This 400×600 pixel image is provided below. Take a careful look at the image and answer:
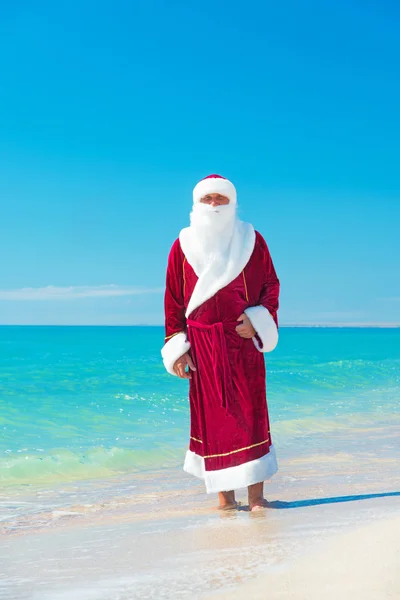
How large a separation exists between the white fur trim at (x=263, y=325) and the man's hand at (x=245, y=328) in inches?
0.8

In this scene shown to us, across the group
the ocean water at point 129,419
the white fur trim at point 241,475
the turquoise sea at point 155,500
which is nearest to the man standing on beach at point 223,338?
the white fur trim at point 241,475

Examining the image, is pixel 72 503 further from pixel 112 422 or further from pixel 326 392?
pixel 326 392

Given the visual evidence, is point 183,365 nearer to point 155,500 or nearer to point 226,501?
point 226,501

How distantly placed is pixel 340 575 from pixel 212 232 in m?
2.01

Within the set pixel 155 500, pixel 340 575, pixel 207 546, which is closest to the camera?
pixel 340 575

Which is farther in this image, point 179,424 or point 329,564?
point 179,424

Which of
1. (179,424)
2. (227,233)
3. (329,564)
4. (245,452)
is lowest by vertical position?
(329,564)

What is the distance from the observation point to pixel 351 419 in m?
8.85

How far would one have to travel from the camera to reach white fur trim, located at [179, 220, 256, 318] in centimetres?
365

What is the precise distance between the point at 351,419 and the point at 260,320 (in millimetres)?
5566

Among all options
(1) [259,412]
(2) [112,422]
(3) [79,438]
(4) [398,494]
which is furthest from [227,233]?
(2) [112,422]

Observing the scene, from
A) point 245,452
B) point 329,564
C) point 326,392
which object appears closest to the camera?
point 329,564

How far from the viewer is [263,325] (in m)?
3.66

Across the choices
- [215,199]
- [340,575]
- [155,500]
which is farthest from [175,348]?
[340,575]
